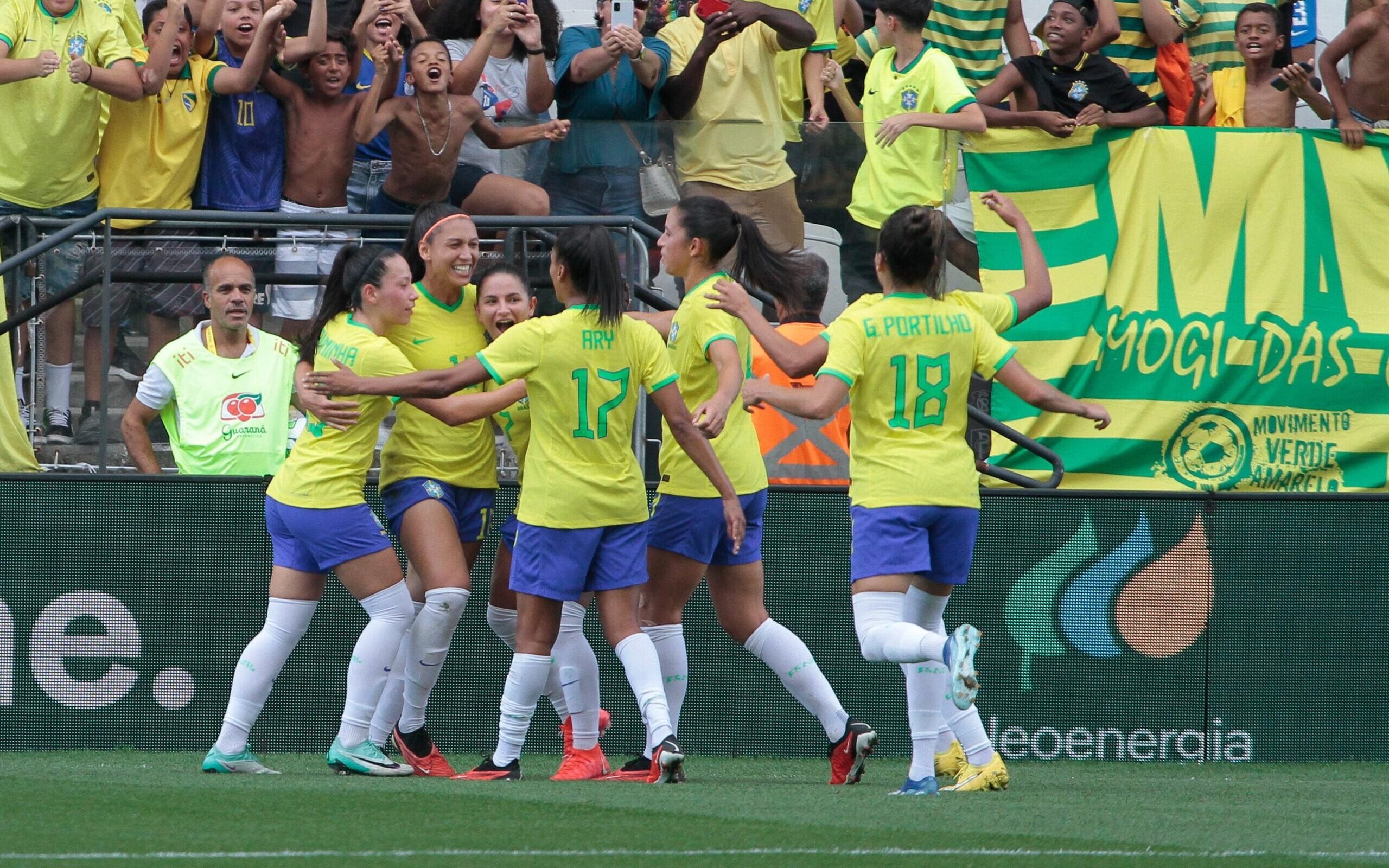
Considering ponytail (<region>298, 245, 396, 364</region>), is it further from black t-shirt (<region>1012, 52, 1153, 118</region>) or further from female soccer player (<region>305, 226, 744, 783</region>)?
black t-shirt (<region>1012, 52, 1153, 118</region>)

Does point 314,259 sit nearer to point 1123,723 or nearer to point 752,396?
point 752,396

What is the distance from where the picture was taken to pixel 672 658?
6.99 m

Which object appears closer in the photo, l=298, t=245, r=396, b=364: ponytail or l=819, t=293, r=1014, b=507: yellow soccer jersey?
l=819, t=293, r=1014, b=507: yellow soccer jersey

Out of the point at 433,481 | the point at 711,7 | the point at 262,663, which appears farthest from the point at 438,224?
the point at 711,7

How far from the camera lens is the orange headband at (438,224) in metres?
6.95

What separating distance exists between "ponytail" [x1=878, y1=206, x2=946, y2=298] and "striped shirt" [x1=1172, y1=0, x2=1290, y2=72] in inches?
192

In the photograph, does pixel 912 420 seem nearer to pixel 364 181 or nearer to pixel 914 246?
pixel 914 246

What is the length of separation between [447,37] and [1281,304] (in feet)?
15.8

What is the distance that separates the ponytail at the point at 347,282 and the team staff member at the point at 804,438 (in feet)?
8.18

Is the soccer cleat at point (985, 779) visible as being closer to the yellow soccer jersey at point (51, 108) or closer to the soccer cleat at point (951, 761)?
the soccer cleat at point (951, 761)

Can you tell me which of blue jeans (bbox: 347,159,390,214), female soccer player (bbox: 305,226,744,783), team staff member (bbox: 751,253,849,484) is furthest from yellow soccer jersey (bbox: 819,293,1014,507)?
blue jeans (bbox: 347,159,390,214)

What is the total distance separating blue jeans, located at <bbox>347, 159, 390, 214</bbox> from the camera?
9594 mm

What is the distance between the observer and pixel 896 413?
6.25m

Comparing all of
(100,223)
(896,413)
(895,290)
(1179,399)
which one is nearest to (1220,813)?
(896,413)
